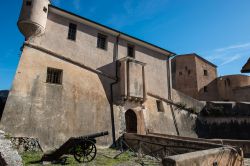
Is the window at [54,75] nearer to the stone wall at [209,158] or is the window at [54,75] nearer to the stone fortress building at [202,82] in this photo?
the stone wall at [209,158]

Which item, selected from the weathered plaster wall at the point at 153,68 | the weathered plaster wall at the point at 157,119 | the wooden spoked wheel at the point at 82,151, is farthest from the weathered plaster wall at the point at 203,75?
the wooden spoked wheel at the point at 82,151

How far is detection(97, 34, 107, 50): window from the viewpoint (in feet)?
55.4

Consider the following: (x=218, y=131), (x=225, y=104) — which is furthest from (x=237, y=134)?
(x=225, y=104)

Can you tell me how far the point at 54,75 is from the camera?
13.3m

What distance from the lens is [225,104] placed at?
22812 millimetres

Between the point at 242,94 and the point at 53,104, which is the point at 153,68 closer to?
the point at 53,104

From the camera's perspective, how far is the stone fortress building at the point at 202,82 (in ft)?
112

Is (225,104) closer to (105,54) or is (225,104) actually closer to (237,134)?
(237,134)

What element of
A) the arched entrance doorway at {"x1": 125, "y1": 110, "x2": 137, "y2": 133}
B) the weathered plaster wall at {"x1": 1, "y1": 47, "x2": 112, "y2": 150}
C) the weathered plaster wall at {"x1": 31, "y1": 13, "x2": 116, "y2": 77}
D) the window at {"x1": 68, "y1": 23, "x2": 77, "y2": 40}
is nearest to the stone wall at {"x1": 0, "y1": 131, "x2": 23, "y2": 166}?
the weathered plaster wall at {"x1": 1, "y1": 47, "x2": 112, "y2": 150}

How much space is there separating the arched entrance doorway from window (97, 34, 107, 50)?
18.8ft

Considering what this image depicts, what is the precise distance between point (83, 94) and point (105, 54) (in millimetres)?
4429

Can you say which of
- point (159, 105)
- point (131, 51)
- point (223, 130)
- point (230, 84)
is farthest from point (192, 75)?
point (131, 51)

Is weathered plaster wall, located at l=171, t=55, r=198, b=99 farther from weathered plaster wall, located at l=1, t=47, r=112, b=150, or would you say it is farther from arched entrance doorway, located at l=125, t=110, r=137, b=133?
weathered plaster wall, located at l=1, t=47, r=112, b=150

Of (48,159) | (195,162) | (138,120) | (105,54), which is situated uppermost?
(105,54)
